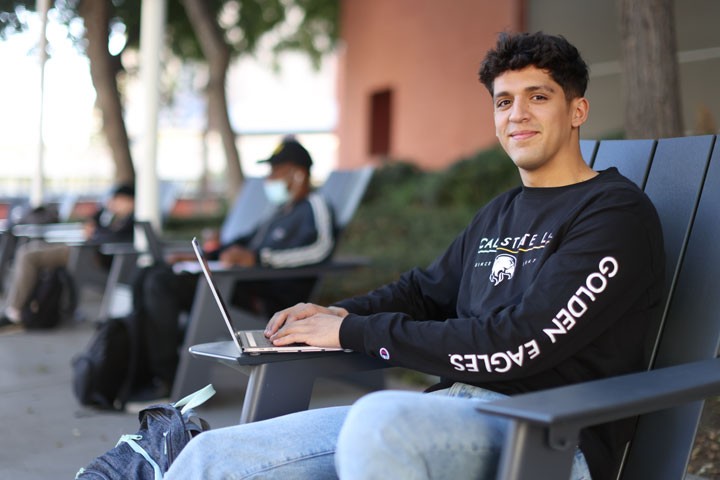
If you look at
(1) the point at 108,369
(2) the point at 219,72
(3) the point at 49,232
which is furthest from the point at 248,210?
(2) the point at 219,72

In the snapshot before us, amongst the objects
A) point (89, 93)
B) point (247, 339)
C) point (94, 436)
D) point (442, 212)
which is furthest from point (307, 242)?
point (89, 93)

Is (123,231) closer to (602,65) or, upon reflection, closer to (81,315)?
(81,315)

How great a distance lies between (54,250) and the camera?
260 inches

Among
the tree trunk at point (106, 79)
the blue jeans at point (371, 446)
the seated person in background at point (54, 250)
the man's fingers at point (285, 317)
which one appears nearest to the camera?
the blue jeans at point (371, 446)

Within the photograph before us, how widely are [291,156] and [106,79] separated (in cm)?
580

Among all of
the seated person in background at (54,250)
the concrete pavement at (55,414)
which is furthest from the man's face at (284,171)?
the seated person in background at (54,250)

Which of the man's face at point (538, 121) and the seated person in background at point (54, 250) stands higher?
the man's face at point (538, 121)

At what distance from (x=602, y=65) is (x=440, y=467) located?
360 inches

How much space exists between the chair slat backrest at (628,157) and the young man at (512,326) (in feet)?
1.31

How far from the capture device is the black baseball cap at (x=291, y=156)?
16.0 feet

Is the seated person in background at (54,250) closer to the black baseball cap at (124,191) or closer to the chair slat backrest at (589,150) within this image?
the black baseball cap at (124,191)

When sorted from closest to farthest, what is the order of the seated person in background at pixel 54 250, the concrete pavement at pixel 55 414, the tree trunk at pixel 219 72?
1. the concrete pavement at pixel 55 414
2. the seated person in background at pixel 54 250
3. the tree trunk at pixel 219 72

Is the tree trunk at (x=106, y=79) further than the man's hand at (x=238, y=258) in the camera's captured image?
Yes

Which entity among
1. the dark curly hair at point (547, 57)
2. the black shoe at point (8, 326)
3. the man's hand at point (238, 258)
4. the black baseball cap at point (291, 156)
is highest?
the dark curly hair at point (547, 57)
